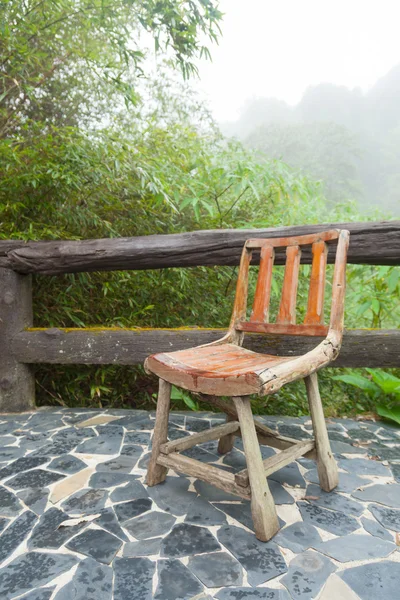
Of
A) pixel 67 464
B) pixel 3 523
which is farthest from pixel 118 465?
pixel 3 523

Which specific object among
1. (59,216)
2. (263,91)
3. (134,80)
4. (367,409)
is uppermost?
(263,91)

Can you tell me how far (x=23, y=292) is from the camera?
2848mm

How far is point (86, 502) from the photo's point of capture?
1715mm

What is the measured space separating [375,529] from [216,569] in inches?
26.2

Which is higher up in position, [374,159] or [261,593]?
[374,159]

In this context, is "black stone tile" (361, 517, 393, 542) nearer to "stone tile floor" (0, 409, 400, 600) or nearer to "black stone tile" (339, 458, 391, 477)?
"stone tile floor" (0, 409, 400, 600)

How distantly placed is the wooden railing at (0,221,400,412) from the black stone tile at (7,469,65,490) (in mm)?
885

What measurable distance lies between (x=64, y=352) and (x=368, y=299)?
2501mm

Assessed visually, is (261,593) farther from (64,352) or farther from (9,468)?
(64,352)

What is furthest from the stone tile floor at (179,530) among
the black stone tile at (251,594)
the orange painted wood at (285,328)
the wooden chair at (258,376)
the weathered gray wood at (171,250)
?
the weathered gray wood at (171,250)

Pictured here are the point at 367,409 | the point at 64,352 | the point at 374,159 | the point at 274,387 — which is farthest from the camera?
the point at 374,159

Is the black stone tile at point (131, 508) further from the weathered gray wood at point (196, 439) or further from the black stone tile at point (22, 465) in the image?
the black stone tile at point (22, 465)

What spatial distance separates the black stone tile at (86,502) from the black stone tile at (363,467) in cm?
122

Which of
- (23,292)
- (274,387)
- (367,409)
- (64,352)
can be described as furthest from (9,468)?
(367,409)
